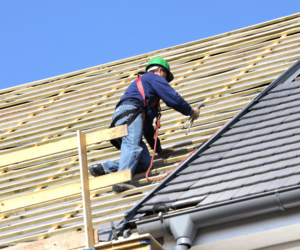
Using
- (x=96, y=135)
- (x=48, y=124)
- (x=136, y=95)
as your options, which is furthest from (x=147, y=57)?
(x=96, y=135)

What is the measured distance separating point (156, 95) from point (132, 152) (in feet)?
2.28

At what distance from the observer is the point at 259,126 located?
178 inches

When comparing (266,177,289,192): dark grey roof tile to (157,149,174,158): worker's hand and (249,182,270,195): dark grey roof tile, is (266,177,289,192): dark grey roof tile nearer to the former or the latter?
(249,182,270,195): dark grey roof tile

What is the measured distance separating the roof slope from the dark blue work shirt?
14.6 inches

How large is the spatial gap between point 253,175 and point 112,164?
1534 mm

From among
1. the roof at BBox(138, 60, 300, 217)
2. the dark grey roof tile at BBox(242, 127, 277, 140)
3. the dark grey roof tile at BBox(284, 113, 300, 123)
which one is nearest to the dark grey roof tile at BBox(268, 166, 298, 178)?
the roof at BBox(138, 60, 300, 217)

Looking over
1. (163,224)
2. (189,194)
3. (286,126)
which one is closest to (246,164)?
(189,194)

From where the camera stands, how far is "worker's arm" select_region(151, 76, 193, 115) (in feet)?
16.5

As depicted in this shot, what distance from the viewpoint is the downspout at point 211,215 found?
3.31m

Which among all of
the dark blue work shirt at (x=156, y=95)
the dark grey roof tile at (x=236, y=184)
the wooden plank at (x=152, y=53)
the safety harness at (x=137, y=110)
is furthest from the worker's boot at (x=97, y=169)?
the wooden plank at (x=152, y=53)

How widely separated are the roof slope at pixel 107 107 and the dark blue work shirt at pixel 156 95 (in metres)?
0.37

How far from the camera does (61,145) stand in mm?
3738

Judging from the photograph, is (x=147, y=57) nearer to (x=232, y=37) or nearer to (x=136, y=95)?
(x=232, y=37)

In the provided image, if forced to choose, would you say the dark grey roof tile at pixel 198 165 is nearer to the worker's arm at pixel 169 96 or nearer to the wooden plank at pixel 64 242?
the worker's arm at pixel 169 96
